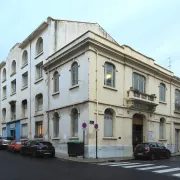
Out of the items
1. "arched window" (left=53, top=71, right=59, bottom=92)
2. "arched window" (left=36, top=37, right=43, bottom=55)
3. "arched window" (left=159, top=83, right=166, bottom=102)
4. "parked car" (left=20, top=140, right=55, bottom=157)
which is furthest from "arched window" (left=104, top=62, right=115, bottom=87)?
"arched window" (left=36, top=37, right=43, bottom=55)

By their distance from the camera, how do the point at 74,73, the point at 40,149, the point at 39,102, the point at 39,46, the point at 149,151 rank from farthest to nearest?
the point at 39,46 < the point at 39,102 < the point at 74,73 < the point at 149,151 < the point at 40,149

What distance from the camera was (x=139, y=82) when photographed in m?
28.6

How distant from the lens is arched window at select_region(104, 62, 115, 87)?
2440 centimetres

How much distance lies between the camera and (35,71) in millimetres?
32531

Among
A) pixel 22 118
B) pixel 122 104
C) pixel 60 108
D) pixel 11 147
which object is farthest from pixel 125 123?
pixel 22 118

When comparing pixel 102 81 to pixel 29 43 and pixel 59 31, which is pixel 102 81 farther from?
pixel 29 43

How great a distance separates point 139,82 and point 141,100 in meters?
2.74

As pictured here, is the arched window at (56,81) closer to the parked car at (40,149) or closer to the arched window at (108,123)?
the arched window at (108,123)

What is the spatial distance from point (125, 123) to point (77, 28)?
1275 cm

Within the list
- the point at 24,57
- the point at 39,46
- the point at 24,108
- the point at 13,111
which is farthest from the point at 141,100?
the point at 13,111

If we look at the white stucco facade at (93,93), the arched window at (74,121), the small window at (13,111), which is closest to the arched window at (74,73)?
the white stucco facade at (93,93)

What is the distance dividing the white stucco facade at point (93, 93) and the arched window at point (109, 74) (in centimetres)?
25

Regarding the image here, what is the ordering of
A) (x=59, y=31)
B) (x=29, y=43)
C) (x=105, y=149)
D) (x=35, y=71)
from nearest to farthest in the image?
(x=105, y=149) < (x=59, y=31) < (x=35, y=71) < (x=29, y=43)

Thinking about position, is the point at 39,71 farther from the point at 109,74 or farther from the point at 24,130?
the point at 109,74
